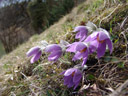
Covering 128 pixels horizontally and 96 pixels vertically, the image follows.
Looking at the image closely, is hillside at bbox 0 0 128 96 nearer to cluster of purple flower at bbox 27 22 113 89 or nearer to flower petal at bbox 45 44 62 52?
cluster of purple flower at bbox 27 22 113 89

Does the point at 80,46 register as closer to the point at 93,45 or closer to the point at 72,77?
the point at 93,45

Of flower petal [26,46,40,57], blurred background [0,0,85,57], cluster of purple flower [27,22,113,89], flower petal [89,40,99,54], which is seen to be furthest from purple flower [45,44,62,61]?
blurred background [0,0,85,57]

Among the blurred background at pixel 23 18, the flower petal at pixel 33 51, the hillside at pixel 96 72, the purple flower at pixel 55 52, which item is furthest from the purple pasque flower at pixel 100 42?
the blurred background at pixel 23 18

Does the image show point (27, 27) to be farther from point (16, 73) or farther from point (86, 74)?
point (86, 74)

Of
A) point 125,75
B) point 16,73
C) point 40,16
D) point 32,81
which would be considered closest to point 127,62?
point 125,75

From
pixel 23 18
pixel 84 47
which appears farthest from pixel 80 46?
pixel 23 18
